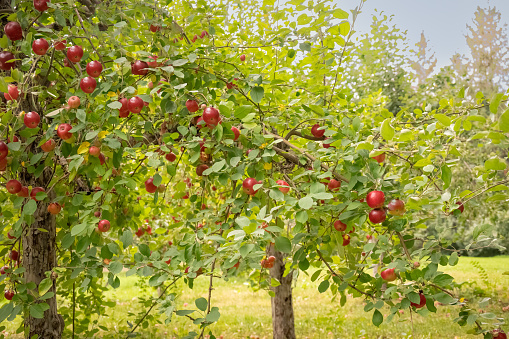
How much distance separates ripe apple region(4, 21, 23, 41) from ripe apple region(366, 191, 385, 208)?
92.4 inches

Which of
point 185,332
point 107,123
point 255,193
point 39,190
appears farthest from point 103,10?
point 185,332

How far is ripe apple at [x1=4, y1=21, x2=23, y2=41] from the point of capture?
2.33m

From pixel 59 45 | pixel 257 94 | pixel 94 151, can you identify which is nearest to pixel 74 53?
pixel 59 45

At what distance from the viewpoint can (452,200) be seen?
1.80 metres

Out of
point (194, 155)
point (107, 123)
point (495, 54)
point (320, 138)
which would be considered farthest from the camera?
point (495, 54)

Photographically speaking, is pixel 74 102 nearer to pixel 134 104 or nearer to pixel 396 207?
pixel 134 104

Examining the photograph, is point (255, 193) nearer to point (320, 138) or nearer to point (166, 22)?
point (320, 138)

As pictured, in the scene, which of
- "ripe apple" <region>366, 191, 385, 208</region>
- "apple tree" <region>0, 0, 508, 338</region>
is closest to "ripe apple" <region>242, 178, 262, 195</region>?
"apple tree" <region>0, 0, 508, 338</region>

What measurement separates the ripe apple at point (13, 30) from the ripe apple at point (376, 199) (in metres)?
2.35

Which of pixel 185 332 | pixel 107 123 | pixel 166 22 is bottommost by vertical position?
pixel 185 332

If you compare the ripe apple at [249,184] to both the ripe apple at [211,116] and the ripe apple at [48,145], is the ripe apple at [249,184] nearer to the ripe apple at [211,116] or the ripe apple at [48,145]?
the ripe apple at [211,116]

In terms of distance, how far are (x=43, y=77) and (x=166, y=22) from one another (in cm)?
92

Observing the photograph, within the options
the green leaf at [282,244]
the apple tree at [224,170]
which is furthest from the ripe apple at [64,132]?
the green leaf at [282,244]

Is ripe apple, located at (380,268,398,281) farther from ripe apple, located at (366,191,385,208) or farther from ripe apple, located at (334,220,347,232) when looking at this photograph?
ripe apple, located at (366,191,385,208)
